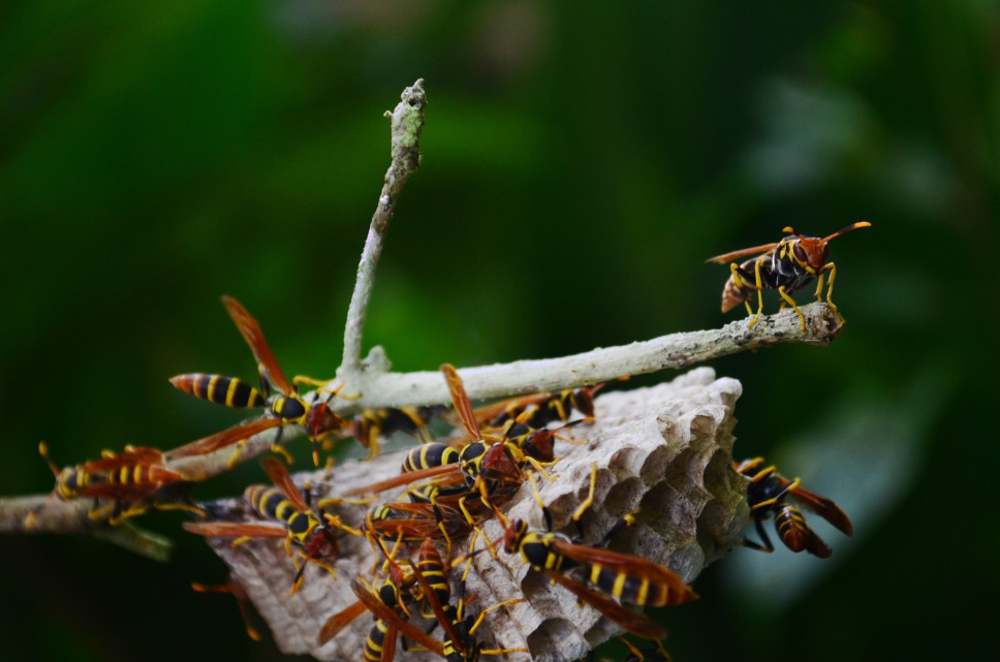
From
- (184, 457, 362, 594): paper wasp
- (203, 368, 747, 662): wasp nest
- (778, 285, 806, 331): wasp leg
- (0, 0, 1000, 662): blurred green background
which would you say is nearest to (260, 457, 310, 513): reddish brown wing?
(184, 457, 362, 594): paper wasp

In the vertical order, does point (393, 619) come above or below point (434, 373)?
below

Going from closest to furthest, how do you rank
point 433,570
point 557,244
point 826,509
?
point 433,570, point 826,509, point 557,244

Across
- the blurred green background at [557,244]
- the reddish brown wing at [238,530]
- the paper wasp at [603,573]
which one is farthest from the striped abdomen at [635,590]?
the blurred green background at [557,244]

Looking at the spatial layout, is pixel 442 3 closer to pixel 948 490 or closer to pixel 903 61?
pixel 903 61

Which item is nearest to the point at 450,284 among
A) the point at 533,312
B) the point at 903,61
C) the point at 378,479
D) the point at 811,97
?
the point at 533,312

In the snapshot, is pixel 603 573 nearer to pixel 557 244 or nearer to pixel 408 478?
pixel 408 478

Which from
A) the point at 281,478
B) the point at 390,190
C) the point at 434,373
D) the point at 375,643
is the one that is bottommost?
the point at 375,643

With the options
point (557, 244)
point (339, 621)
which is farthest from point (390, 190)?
point (557, 244)
